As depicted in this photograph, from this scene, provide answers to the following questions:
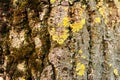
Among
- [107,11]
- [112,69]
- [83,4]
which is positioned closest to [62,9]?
[83,4]

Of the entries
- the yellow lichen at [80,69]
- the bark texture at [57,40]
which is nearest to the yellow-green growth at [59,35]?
the bark texture at [57,40]

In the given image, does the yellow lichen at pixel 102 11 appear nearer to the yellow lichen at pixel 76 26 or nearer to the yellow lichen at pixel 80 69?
the yellow lichen at pixel 76 26

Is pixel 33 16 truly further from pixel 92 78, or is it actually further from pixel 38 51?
pixel 92 78

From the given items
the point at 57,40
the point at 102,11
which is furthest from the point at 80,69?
the point at 102,11

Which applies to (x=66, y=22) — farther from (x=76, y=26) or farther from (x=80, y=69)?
(x=80, y=69)

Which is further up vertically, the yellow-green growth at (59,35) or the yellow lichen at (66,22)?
the yellow lichen at (66,22)

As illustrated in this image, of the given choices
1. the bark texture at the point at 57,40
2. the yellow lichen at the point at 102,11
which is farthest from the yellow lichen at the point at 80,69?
the yellow lichen at the point at 102,11

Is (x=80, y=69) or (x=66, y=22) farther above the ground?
(x=66, y=22)

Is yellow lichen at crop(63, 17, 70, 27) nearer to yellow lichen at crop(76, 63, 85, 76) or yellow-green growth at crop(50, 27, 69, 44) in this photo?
yellow-green growth at crop(50, 27, 69, 44)
